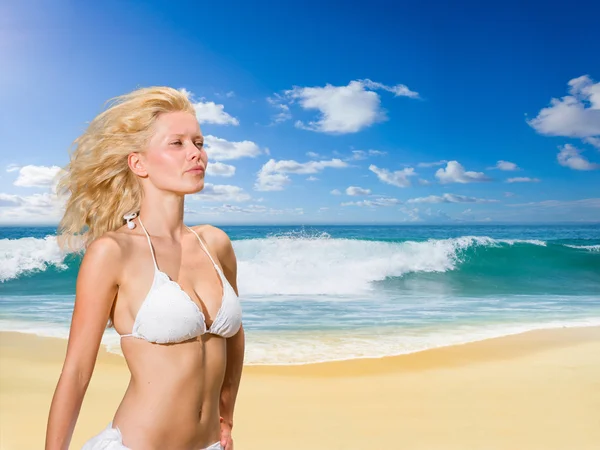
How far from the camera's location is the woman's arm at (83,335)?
5.33 feet

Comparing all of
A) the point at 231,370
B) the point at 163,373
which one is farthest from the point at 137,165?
the point at 231,370

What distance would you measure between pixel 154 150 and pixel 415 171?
37058 mm

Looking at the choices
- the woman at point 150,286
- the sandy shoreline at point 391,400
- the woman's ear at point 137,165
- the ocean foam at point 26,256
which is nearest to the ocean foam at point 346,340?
the sandy shoreline at point 391,400

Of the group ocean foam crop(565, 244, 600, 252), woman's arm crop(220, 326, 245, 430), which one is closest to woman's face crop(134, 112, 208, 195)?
woman's arm crop(220, 326, 245, 430)

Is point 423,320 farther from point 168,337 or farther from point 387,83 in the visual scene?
point 387,83

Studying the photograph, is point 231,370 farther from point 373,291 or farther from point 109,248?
point 373,291

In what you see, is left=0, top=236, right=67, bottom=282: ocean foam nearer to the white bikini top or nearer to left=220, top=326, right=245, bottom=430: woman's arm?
left=220, top=326, right=245, bottom=430: woman's arm

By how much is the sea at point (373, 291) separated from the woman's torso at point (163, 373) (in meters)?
3.15

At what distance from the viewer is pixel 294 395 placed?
200 inches

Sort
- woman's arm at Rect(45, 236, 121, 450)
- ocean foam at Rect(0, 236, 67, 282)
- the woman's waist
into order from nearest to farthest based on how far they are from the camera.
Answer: woman's arm at Rect(45, 236, 121, 450), the woman's waist, ocean foam at Rect(0, 236, 67, 282)

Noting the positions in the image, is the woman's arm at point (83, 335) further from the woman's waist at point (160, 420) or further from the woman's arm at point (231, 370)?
the woman's arm at point (231, 370)

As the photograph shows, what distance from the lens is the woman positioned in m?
1.68

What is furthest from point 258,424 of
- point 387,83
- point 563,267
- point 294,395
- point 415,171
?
point 415,171

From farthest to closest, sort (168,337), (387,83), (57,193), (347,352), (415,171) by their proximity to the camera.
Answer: (415,171)
(387,83)
(347,352)
(57,193)
(168,337)
